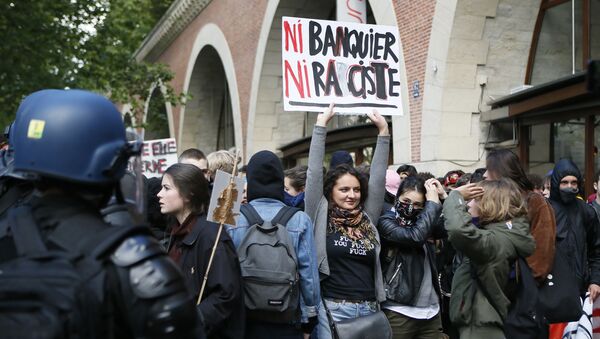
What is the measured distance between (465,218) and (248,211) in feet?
4.21

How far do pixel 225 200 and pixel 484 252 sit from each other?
1.55 meters

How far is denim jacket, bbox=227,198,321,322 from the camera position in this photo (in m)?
4.28

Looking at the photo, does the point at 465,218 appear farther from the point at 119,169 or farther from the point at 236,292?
the point at 119,169

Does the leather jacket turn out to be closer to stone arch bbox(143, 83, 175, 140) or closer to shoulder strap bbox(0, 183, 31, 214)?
shoulder strap bbox(0, 183, 31, 214)

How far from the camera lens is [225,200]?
414cm

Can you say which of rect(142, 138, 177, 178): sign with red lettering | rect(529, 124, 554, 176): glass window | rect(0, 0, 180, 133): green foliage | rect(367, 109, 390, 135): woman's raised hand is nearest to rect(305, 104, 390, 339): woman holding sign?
rect(367, 109, 390, 135): woman's raised hand

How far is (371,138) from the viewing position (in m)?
14.3

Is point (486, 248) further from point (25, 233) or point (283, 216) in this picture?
point (25, 233)

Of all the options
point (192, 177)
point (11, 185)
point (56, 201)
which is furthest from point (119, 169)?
point (192, 177)

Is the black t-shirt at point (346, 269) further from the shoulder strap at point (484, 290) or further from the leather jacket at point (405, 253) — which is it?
the shoulder strap at point (484, 290)

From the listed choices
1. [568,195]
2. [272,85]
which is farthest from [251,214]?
[272,85]

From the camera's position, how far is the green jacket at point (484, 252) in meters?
4.44

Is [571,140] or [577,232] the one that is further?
[571,140]

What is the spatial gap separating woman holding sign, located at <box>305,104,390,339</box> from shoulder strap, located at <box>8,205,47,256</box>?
2.83 m
